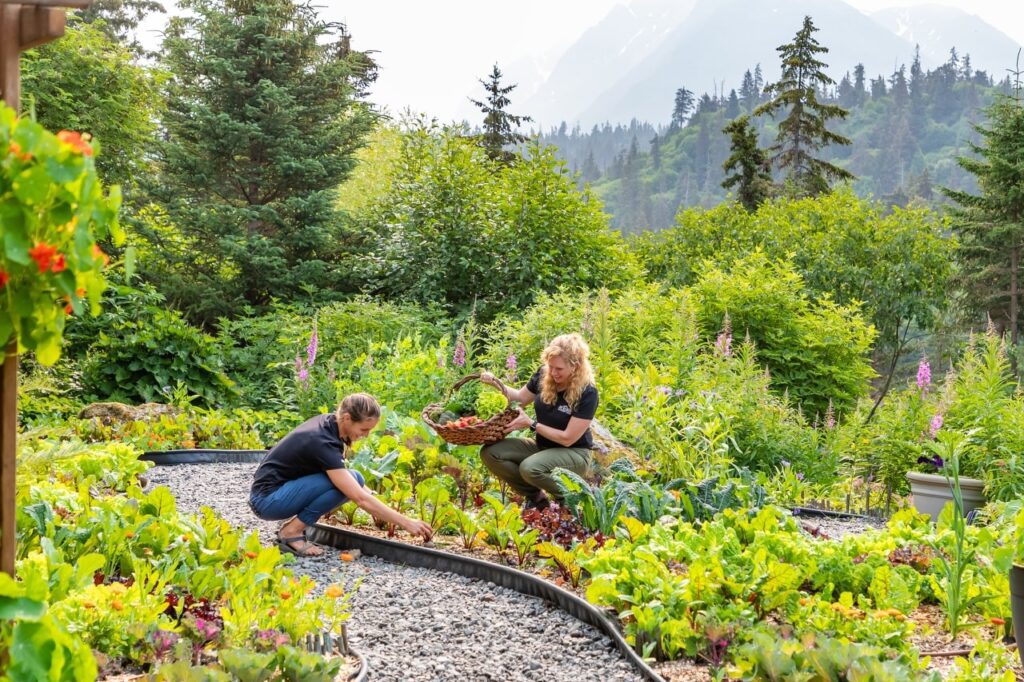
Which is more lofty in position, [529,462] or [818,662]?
[529,462]

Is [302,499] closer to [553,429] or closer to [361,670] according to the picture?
[553,429]

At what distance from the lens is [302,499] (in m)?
4.59

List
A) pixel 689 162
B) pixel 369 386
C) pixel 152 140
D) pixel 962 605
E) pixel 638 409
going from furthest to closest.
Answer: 1. pixel 689 162
2. pixel 152 140
3. pixel 369 386
4. pixel 638 409
5. pixel 962 605

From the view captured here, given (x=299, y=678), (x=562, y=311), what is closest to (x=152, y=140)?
(x=562, y=311)

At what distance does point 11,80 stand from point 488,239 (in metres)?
10.5

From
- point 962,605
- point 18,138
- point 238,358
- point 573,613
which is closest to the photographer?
point 18,138

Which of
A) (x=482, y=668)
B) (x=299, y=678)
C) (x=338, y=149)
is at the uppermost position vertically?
(x=338, y=149)

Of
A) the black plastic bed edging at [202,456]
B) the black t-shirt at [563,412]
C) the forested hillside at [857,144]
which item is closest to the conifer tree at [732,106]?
the forested hillside at [857,144]

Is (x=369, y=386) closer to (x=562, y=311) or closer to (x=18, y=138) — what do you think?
(x=562, y=311)

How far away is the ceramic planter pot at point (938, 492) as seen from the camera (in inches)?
234

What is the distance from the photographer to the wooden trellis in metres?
1.50

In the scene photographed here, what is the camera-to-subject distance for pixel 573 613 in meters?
3.69

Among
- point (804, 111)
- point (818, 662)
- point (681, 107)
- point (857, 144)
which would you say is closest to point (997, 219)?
point (804, 111)

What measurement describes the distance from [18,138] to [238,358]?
9.87 m
